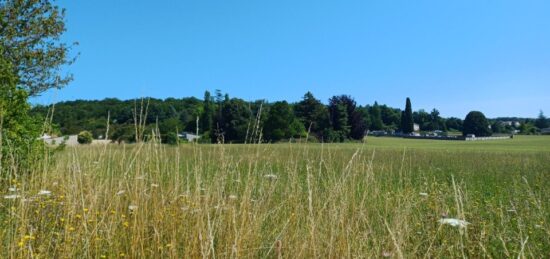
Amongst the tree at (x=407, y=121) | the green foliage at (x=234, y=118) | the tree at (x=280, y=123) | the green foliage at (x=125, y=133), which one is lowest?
the green foliage at (x=125, y=133)

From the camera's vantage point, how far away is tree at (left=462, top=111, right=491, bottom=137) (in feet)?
261

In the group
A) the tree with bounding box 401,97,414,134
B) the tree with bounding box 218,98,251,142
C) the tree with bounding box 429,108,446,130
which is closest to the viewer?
the tree with bounding box 218,98,251,142

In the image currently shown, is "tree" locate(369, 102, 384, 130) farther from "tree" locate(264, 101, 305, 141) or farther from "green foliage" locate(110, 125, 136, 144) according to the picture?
"green foliage" locate(110, 125, 136, 144)

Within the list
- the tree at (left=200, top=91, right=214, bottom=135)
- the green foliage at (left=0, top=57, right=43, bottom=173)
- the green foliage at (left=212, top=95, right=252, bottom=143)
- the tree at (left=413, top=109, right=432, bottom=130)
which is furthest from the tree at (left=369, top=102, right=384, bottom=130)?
the green foliage at (left=0, top=57, right=43, bottom=173)

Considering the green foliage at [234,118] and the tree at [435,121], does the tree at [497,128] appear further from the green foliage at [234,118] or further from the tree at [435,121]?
the green foliage at [234,118]

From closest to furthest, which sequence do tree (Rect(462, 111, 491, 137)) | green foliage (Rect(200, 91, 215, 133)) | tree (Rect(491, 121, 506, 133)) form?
green foliage (Rect(200, 91, 215, 133))
tree (Rect(462, 111, 491, 137))
tree (Rect(491, 121, 506, 133))

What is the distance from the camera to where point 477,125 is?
79.9 m

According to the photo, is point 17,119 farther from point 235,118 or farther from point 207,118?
point 207,118

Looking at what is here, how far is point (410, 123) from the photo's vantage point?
9094 centimetres

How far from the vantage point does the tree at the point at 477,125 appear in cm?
7956

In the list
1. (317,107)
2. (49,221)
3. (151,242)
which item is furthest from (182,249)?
(317,107)

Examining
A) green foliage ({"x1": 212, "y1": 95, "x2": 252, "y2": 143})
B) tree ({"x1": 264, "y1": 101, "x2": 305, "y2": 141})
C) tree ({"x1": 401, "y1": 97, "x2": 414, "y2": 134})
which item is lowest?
green foliage ({"x1": 212, "y1": 95, "x2": 252, "y2": 143})

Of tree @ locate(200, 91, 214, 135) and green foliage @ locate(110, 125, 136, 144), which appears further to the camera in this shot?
tree @ locate(200, 91, 214, 135)

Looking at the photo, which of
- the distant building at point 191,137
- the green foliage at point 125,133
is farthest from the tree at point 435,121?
the green foliage at point 125,133
